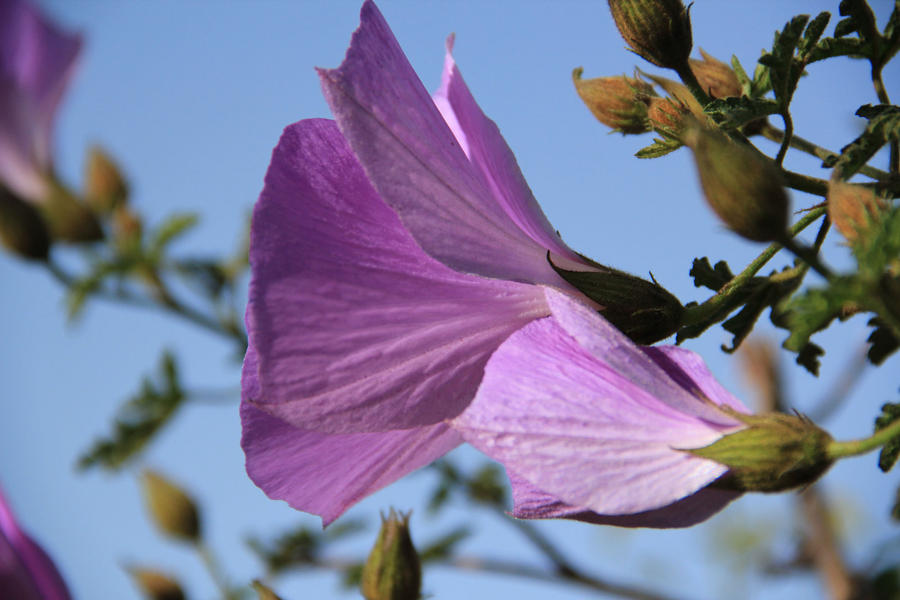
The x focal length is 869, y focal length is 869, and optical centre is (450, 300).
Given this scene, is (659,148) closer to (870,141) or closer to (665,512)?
(870,141)

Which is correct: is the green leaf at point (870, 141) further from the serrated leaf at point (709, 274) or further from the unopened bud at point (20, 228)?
the unopened bud at point (20, 228)

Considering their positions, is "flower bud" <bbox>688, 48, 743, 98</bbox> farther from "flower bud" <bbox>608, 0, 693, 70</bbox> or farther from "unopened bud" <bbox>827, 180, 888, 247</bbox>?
"unopened bud" <bbox>827, 180, 888, 247</bbox>

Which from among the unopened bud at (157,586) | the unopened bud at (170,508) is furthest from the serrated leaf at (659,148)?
the unopened bud at (170,508)

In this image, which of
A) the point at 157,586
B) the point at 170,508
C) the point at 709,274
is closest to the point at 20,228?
the point at 170,508

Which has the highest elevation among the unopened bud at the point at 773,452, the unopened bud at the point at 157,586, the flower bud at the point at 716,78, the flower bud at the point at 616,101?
the flower bud at the point at 716,78

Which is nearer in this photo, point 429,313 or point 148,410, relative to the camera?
point 429,313

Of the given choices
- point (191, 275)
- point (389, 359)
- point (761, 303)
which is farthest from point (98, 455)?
point (761, 303)
